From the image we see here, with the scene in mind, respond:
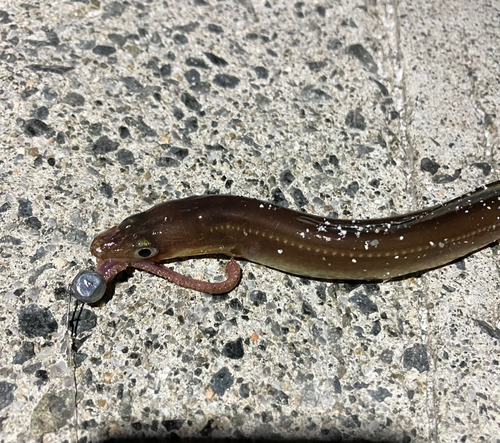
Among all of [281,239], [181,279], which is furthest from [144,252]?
[281,239]

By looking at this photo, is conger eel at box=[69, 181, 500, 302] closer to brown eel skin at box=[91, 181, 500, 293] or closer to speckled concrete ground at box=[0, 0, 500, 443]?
brown eel skin at box=[91, 181, 500, 293]

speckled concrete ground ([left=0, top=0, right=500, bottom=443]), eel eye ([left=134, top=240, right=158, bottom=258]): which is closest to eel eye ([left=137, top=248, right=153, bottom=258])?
eel eye ([left=134, top=240, right=158, bottom=258])

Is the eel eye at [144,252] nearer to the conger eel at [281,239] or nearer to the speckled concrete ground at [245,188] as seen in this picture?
the conger eel at [281,239]

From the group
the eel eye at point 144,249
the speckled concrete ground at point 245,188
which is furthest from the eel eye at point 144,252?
the speckled concrete ground at point 245,188

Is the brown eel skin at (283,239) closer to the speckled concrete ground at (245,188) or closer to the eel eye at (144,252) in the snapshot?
the eel eye at (144,252)

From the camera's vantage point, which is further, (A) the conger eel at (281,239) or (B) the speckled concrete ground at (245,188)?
(A) the conger eel at (281,239)

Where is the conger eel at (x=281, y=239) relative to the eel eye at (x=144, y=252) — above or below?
above
